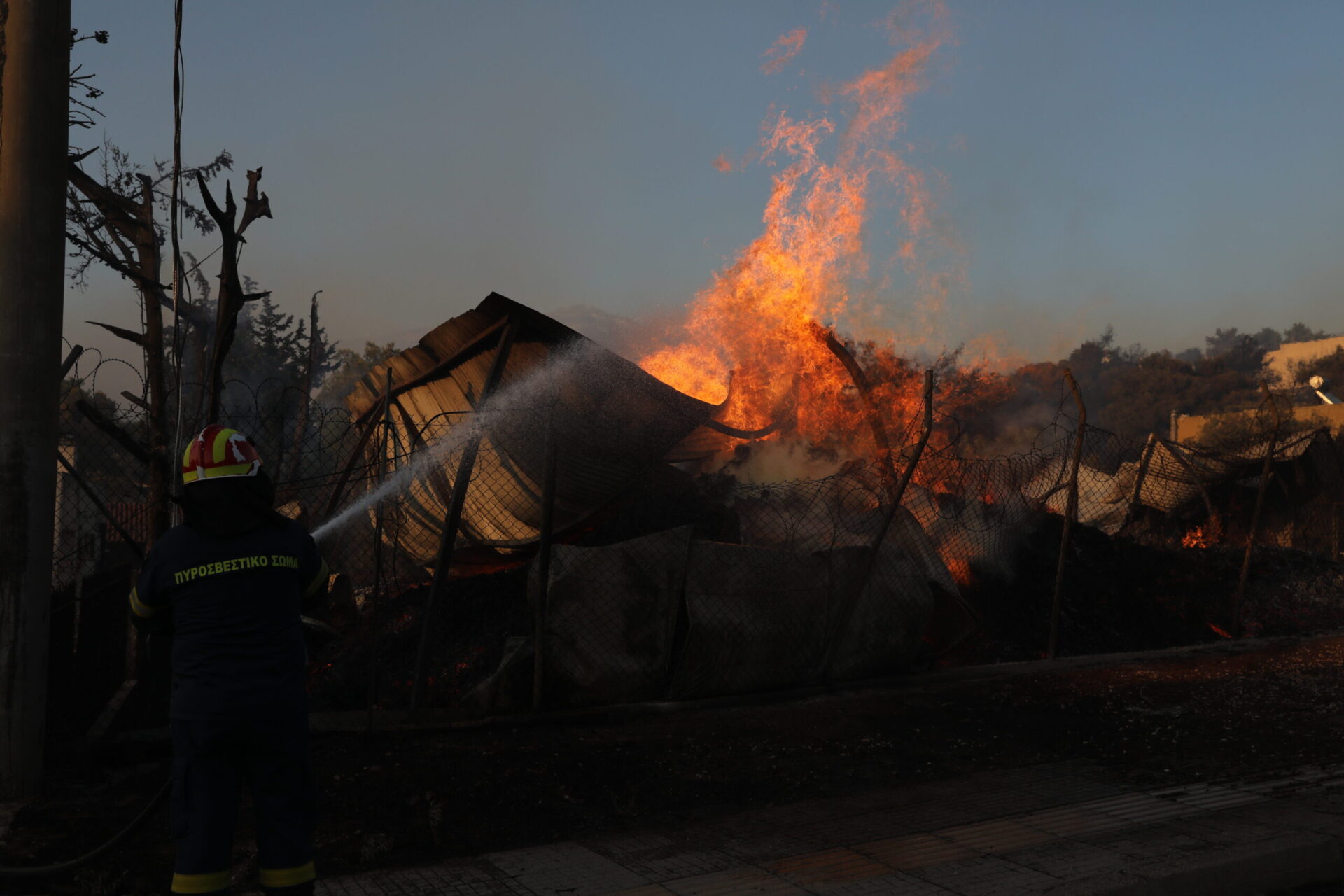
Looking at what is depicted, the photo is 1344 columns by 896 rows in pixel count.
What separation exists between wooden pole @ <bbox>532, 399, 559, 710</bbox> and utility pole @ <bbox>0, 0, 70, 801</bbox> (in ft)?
8.93

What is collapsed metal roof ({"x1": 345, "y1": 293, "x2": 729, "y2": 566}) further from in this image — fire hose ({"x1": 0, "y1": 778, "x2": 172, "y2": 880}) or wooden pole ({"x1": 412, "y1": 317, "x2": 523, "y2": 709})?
fire hose ({"x1": 0, "y1": 778, "x2": 172, "y2": 880})

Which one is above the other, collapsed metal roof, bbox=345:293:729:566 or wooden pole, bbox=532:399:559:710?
collapsed metal roof, bbox=345:293:729:566

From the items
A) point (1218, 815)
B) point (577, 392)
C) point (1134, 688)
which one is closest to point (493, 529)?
point (577, 392)

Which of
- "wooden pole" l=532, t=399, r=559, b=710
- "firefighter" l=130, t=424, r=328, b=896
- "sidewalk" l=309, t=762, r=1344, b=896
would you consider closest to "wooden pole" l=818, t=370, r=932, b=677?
"sidewalk" l=309, t=762, r=1344, b=896

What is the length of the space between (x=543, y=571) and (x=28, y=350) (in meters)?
3.14

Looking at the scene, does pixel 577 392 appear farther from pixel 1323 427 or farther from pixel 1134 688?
pixel 1323 427

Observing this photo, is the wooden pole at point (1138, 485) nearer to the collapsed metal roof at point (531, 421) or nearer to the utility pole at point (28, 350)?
the collapsed metal roof at point (531, 421)

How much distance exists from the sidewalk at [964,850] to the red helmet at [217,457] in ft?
5.74

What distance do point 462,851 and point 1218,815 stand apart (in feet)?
11.9

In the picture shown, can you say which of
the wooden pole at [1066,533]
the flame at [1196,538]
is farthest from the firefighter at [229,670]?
the flame at [1196,538]

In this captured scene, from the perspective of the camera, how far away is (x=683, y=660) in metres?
6.62

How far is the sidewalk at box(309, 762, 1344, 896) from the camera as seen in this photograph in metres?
3.80

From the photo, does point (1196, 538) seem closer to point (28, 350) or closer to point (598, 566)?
point (598, 566)

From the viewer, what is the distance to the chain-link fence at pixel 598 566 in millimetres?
6355
